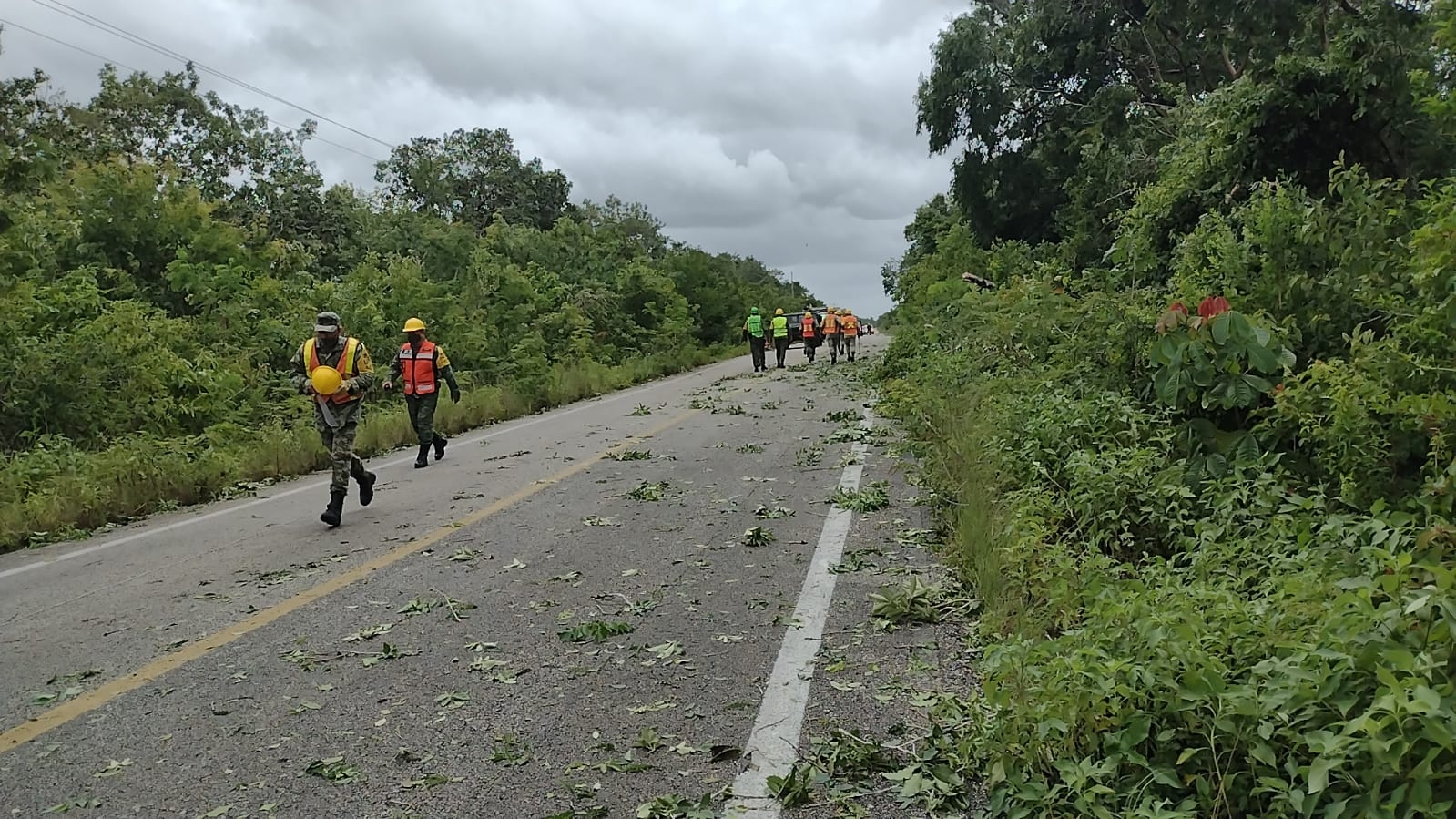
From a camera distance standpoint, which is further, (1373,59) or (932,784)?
(1373,59)

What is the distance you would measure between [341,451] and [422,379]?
3.69 m

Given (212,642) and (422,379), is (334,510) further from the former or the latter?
(422,379)

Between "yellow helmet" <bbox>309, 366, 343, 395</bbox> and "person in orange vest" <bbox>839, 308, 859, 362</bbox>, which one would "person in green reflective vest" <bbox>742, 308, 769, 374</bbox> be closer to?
"person in orange vest" <bbox>839, 308, 859, 362</bbox>

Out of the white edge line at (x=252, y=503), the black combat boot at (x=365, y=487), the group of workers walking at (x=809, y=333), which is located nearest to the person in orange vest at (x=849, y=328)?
the group of workers walking at (x=809, y=333)

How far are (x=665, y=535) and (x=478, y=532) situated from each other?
5.24ft

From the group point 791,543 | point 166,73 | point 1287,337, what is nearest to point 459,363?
point 791,543

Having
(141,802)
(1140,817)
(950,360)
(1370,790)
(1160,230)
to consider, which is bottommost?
(141,802)

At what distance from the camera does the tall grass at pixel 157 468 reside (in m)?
9.77

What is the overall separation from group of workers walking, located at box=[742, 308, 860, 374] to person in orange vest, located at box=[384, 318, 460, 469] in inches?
647

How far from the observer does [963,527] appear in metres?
6.51

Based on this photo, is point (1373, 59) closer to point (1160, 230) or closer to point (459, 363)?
point (1160, 230)

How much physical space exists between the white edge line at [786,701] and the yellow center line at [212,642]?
10.2 feet

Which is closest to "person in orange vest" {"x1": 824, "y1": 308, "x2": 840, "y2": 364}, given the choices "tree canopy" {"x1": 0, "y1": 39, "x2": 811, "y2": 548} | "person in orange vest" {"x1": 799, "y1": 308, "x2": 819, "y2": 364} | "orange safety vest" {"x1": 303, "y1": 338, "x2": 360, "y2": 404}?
"person in orange vest" {"x1": 799, "y1": 308, "x2": 819, "y2": 364}

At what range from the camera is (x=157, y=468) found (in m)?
11.5
